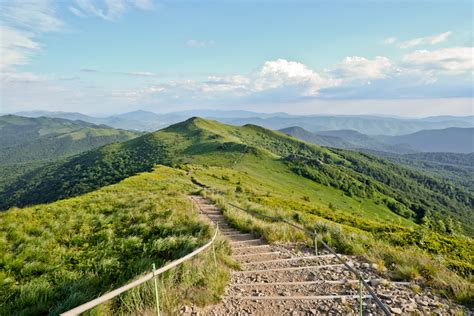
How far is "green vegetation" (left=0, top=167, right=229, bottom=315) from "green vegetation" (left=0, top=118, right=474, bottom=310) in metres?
0.11

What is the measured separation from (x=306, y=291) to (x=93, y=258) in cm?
625

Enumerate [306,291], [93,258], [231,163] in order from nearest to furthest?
[306,291] < [93,258] < [231,163]

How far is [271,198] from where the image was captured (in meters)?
36.1

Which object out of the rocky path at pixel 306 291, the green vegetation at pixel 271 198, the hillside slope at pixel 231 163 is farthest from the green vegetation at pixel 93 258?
the hillside slope at pixel 231 163

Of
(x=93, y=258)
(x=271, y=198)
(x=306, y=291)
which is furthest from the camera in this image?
(x=271, y=198)

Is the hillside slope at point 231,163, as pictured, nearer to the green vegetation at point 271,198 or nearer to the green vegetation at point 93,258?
the green vegetation at point 271,198

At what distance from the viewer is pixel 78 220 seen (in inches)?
481

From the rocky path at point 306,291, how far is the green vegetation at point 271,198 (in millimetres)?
1040

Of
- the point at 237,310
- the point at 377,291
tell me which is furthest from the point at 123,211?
the point at 377,291

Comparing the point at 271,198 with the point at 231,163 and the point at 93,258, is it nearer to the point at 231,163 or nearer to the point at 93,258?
the point at 93,258

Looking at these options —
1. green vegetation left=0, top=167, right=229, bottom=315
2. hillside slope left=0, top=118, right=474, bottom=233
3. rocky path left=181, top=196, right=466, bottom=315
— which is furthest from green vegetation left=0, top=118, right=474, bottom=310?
rocky path left=181, top=196, right=466, bottom=315

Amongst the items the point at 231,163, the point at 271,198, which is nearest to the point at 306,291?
the point at 271,198

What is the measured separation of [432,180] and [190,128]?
171495mm

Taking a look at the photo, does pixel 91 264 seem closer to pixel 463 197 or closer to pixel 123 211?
pixel 123 211
